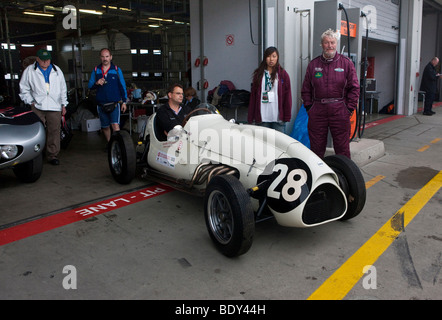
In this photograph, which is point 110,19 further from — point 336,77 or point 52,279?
point 52,279

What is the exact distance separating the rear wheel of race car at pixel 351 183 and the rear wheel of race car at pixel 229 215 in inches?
46.1

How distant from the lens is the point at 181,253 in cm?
340

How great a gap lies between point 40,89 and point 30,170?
1.52m

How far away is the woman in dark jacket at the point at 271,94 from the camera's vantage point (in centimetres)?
547

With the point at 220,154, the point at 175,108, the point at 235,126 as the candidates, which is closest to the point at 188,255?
the point at 220,154

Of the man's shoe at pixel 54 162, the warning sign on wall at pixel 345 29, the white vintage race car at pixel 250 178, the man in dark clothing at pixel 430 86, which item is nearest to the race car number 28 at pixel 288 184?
the white vintage race car at pixel 250 178

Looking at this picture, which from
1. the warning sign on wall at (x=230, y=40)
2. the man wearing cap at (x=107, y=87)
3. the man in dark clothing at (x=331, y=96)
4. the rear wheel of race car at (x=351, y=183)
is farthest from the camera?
the warning sign on wall at (x=230, y=40)

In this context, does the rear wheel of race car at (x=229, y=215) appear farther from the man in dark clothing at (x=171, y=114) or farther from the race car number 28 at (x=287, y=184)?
the man in dark clothing at (x=171, y=114)

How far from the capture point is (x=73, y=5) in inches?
420

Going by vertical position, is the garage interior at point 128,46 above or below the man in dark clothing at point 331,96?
above

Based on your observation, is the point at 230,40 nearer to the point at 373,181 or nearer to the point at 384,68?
the point at 373,181

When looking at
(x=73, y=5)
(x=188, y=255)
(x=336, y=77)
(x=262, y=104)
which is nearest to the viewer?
(x=188, y=255)

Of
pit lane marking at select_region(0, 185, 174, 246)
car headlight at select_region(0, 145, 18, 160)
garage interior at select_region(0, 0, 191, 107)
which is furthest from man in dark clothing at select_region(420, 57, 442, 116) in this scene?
car headlight at select_region(0, 145, 18, 160)
